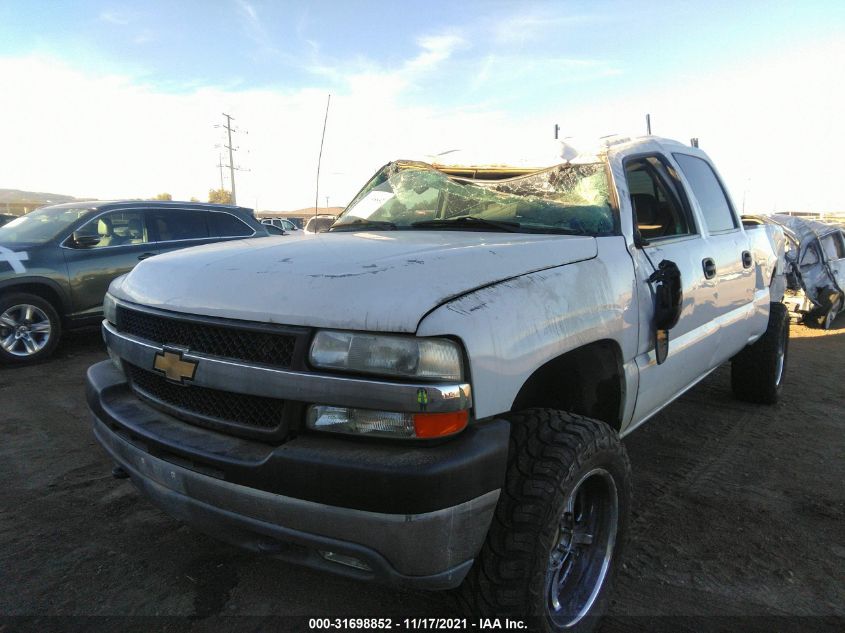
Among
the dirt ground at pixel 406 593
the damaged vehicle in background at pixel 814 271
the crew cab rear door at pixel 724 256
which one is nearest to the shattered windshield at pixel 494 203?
the crew cab rear door at pixel 724 256

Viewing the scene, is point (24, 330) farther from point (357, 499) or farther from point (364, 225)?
point (357, 499)

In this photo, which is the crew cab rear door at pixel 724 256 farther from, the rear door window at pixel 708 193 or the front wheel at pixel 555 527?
the front wheel at pixel 555 527

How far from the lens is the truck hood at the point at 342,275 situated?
1.68 meters

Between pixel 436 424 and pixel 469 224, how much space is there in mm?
1417

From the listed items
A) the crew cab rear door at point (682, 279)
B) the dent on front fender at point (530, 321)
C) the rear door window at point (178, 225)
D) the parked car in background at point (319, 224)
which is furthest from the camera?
the rear door window at point (178, 225)

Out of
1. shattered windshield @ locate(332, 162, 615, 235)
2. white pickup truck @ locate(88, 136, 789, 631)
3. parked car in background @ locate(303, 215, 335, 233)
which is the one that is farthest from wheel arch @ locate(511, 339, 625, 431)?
parked car in background @ locate(303, 215, 335, 233)

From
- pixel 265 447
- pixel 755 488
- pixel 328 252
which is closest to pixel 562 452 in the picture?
pixel 265 447

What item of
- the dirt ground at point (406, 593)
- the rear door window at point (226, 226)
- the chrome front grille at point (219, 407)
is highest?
the rear door window at point (226, 226)

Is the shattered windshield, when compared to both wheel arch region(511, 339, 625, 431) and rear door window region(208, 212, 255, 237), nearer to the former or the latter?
wheel arch region(511, 339, 625, 431)

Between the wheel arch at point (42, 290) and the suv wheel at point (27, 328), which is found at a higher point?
the wheel arch at point (42, 290)

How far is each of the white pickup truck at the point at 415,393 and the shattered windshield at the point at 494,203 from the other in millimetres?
21

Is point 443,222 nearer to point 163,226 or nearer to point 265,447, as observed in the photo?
point 265,447

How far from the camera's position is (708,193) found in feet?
12.4

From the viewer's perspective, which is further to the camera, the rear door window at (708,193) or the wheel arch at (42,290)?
the wheel arch at (42,290)
